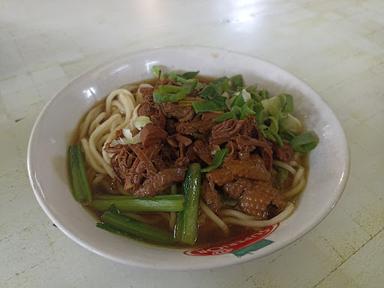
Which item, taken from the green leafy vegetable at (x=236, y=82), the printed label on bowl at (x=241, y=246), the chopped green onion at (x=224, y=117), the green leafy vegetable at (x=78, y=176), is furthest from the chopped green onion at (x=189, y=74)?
the printed label on bowl at (x=241, y=246)

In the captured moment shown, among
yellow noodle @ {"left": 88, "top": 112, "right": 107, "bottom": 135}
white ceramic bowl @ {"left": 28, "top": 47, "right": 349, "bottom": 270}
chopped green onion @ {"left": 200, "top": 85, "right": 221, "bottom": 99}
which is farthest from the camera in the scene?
yellow noodle @ {"left": 88, "top": 112, "right": 107, "bottom": 135}

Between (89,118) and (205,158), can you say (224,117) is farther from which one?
(89,118)

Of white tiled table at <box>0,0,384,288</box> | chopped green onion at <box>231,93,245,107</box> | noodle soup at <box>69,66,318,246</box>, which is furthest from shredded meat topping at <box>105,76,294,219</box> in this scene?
white tiled table at <box>0,0,384,288</box>

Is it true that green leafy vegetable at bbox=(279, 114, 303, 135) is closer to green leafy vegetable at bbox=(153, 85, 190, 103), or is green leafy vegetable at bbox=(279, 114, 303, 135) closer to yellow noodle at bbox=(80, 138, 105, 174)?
green leafy vegetable at bbox=(153, 85, 190, 103)

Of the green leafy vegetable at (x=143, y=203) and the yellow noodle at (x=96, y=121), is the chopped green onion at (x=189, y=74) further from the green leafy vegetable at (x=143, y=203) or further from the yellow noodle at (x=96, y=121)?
the green leafy vegetable at (x=143, y=203)

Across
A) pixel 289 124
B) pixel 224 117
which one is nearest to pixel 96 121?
pixel 224 117

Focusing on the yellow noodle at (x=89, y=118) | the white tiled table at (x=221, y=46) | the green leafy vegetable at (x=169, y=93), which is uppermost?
the green leafy vegetable at (x=169, y=93)

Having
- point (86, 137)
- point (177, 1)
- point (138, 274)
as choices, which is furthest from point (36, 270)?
point (177, 1)
